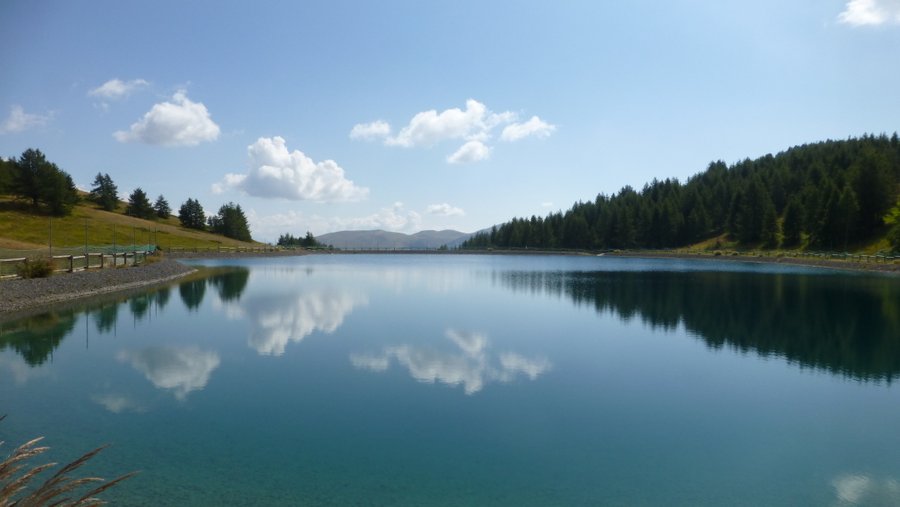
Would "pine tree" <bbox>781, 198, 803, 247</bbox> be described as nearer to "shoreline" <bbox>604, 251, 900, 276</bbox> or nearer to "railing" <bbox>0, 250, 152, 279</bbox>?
"shoreline" <bbox>604, 251, 900, 276</bbox>

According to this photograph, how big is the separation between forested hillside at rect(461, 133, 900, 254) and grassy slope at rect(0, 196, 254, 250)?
342 ft

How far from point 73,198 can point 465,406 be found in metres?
124

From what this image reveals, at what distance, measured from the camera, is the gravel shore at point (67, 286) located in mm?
32062

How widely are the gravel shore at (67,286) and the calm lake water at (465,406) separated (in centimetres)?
342

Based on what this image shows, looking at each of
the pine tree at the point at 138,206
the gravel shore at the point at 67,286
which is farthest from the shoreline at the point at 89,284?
the pine tree at the point at 138,206

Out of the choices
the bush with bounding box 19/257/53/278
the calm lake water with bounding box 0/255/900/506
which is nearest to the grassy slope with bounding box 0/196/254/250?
the bush with bounding box 19/257/53/278

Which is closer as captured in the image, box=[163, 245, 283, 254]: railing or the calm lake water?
the calm lake water

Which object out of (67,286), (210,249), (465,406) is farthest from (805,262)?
(210,249)

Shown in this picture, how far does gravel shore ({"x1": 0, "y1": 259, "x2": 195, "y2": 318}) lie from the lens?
32.1m

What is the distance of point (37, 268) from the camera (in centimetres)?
3728

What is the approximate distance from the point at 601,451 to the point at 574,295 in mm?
34071

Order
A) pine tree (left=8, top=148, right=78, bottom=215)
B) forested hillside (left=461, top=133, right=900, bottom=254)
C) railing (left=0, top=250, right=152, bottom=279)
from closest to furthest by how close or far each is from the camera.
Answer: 1. railing (left=0, top=250, right=152, bottom=279)
2. forested hillside (left=461, top=133, right=900, bottom=254)
3. pine tree (left=8, top=148, right=78, bottom=215)

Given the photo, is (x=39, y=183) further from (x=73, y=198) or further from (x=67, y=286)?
(x=67, y=286)

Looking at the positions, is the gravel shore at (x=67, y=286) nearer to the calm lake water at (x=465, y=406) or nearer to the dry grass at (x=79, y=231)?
the calm lake water at (x=465, y=406)
